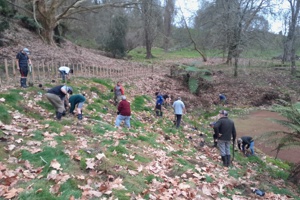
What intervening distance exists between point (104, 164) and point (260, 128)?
11401 mm

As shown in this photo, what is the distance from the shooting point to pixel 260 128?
48.2ft

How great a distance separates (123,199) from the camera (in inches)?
185

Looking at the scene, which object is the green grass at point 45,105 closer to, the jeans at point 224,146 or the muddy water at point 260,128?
the jeans at point 224,146

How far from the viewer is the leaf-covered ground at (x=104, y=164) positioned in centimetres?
485

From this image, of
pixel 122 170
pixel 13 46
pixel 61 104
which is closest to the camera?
pixel 122 170

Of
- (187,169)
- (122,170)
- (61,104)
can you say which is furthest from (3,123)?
(187,169)

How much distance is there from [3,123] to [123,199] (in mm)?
4584

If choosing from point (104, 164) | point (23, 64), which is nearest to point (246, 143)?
point (104, 164)

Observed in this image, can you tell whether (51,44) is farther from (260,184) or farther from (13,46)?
(260,184)

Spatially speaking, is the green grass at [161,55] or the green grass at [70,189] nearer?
the green grass at [70,189]

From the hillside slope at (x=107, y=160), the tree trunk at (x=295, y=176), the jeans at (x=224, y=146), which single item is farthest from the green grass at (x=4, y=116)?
the tree trunk at (x=295, y=176)

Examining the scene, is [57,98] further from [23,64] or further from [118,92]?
[118,92]

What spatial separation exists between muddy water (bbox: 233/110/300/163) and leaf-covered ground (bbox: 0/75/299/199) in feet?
3.91

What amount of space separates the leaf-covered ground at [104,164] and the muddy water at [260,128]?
3.91 feet
